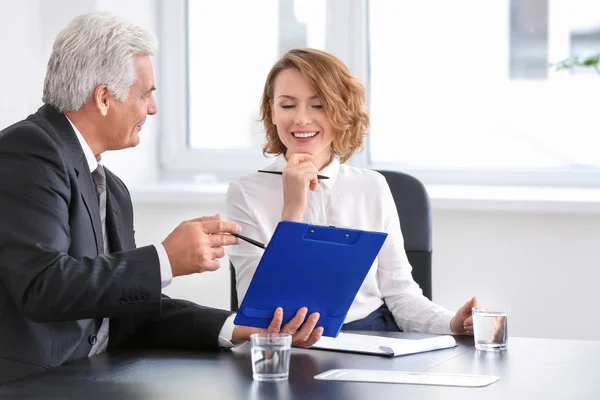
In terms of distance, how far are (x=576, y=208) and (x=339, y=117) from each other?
3.76 feet

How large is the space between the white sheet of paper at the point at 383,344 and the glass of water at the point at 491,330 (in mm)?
72

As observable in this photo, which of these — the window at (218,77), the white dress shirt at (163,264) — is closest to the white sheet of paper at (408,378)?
the white dress shirt at (163,264)

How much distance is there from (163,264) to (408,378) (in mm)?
494

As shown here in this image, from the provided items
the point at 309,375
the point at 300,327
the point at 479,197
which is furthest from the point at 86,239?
the point at 479,197

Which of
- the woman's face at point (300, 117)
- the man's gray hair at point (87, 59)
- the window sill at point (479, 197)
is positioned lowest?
the window sill at point (479, 197)

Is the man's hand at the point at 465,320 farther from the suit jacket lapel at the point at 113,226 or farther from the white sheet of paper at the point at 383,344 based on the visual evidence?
the suit jacket lapel at the point at 113,226

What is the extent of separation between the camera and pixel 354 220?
2408 mm

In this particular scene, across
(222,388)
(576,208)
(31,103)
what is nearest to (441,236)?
(576,208)

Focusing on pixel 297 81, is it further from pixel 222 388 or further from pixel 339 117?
pixel 222 388

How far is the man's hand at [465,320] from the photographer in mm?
2021

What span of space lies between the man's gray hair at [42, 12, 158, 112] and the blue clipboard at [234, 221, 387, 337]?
584 mm

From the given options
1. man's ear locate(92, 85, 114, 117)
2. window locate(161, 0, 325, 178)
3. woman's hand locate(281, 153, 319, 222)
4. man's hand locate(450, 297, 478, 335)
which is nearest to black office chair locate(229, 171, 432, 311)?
woman's hand locate(281, 153, 319, 222)

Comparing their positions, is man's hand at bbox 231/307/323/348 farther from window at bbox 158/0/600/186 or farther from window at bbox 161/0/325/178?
window at bbox 161/0/325/178

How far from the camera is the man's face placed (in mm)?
2012
